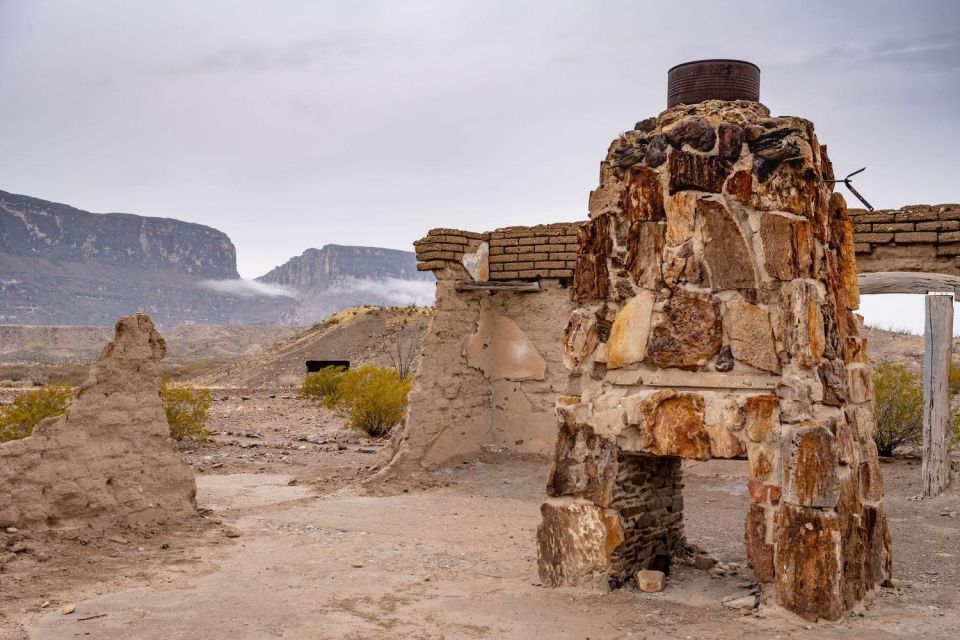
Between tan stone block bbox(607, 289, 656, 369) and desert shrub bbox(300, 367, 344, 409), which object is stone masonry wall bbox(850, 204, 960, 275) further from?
desert shrub bbox(300, 367, 344, 409)

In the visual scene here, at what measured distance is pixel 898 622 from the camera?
479 centimetres

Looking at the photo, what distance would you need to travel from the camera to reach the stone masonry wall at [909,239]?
9.21 m

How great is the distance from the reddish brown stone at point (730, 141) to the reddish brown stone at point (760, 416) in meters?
1.45

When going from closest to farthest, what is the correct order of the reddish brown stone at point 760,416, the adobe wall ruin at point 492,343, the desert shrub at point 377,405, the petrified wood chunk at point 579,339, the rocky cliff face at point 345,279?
1. the reddish brown stone at point 760,416
2. the petrified wood chunk at point 579,339
3. the adobe wall ruin at point 492,343
4. the desert shrub at point 377,405
5. the rocky cliff face at point 345,279

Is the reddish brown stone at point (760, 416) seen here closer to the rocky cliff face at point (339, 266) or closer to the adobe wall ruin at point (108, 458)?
the adobe wall ruin at point (108, 458)

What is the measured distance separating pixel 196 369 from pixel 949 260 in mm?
43004

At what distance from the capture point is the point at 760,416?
4.95 metres

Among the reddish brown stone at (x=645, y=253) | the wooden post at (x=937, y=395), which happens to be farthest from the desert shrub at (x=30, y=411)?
the wooden post at (x=937, y=395)

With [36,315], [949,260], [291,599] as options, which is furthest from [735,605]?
[36,315]

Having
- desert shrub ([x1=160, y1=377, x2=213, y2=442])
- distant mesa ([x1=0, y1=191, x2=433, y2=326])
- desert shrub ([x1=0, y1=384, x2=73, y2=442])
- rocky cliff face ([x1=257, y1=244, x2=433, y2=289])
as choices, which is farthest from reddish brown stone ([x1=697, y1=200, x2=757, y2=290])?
rocky cliff face ([x1=257, y1=244, x2=433, y2=289])

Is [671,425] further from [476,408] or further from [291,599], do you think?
[476,408]

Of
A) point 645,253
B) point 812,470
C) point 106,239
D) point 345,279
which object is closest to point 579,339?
point 645,253

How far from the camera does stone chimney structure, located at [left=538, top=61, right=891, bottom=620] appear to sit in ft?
16.0

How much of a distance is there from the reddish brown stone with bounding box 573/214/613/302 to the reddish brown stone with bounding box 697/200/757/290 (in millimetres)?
662
